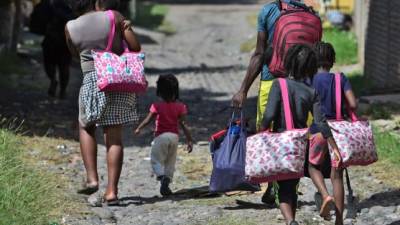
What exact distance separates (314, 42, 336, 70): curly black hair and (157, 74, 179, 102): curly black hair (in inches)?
66.1

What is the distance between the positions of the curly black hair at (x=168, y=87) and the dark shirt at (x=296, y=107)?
2.18 metres

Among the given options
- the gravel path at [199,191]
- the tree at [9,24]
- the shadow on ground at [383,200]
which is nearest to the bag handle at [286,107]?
the gravel path at [199,191]

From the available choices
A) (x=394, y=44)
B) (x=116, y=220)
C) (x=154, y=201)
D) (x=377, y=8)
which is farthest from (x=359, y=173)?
(x=377, y=8)

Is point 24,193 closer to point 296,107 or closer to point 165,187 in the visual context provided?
point 165,187

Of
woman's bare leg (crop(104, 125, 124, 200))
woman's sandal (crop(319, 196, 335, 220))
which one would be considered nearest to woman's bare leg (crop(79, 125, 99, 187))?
woman's bare leg (crop(104, 125, 124, 200))

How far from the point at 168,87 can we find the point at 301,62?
7.36 feet

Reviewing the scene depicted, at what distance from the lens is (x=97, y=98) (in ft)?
26.4

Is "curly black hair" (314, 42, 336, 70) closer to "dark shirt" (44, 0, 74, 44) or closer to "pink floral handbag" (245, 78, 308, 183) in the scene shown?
"pink floral handbag" (245, 78, 308, 183)

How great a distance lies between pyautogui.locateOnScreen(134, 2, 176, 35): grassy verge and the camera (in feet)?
115

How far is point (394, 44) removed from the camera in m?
14.6

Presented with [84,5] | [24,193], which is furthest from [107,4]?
[24,193]

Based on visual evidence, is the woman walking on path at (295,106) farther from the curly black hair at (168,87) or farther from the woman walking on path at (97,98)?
the curly black hair at (168,87)

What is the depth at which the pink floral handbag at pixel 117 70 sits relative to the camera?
7867 millimetres

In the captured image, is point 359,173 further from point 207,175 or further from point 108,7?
point 108,7
